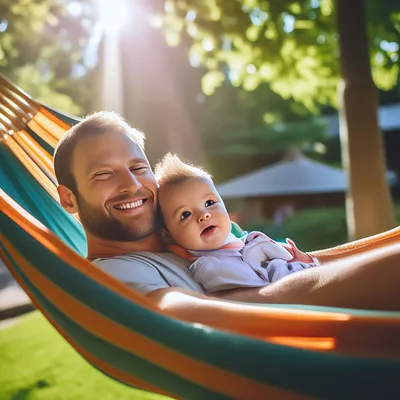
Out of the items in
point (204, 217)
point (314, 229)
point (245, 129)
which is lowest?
point (314, 229)

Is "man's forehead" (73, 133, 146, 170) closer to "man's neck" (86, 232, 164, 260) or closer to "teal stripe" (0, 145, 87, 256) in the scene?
"man's neck" (86, 232, 164, 260)

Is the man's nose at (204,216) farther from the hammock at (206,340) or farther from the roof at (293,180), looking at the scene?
the roof at (293,180)

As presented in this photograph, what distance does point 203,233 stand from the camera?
1.37 metres

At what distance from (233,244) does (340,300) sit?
39 centimetres

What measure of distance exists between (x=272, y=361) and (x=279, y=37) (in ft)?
10.3

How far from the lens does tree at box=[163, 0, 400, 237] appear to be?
3.36 m

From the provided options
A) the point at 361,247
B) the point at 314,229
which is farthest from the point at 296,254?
the point at 314,229

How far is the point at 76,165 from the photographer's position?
137 centimetres

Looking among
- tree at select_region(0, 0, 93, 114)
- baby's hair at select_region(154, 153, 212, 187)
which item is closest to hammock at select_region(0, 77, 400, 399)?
baby's hair at select_region(154, 153, 212, 187)

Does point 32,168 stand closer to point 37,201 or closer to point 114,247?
point 37,201

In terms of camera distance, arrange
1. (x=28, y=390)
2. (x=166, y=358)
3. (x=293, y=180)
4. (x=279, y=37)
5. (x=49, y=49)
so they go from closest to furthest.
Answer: (x=166, y=358) → (x=28, y=390) → (x=279, y=37) → (x=293, y=180) → (x=49, y=49)

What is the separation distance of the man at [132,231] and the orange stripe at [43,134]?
0.53 m

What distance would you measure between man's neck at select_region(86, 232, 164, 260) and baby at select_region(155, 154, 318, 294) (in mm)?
52

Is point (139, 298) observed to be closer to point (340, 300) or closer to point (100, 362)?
point (100, 362)
